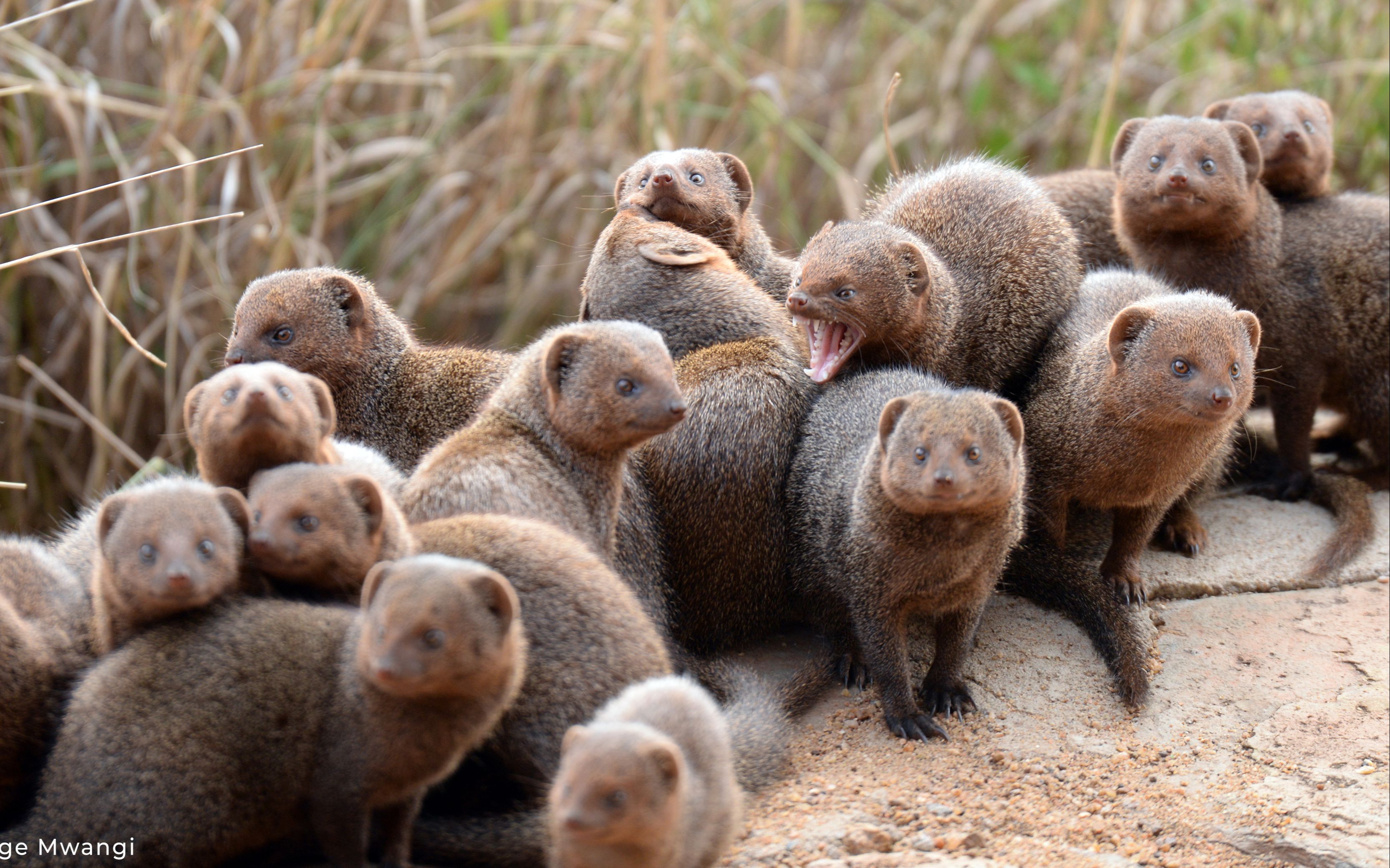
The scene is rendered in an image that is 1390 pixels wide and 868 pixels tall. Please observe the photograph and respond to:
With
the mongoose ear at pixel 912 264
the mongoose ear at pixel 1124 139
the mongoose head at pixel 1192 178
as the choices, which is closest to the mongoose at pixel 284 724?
the mongoose ear at pixel 912 264

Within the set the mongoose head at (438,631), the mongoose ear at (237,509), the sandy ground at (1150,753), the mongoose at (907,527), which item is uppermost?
the mongoose ear at (237,509)

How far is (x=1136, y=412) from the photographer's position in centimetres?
379

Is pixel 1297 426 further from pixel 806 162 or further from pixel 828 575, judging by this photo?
pixel 806 162

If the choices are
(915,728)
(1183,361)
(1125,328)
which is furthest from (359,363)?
(1183,361)

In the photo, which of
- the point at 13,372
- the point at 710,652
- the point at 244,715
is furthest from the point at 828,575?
the point at 13,372

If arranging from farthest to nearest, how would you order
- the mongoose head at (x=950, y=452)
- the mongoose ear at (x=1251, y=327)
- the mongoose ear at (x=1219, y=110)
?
the mongoose ear at (x=1219, y=110) < the mongoose ear at (x=1251, y=327) < the mongoose head at (x=950, y=452)

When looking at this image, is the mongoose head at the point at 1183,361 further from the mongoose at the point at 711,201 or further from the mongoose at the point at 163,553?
the mongoose at the point at 163,553

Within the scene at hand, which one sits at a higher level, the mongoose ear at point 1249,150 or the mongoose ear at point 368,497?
the mongoose ear at point 1249,150

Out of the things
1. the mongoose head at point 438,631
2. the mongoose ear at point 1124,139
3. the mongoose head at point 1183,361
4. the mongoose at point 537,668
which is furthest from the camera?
the mongoose ear at point 1124,139

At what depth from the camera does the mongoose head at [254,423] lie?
2.90 m

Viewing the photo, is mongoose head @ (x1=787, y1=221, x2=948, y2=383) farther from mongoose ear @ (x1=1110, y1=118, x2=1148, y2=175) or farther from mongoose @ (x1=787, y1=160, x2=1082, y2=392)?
mongoose ear @ (x1=1110, y1=118, x2=1148, y2=175)

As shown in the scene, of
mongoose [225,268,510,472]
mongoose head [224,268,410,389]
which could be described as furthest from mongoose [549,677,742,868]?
mongoose head [224,268,410,389]

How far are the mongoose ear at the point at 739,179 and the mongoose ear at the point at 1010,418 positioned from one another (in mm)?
1606

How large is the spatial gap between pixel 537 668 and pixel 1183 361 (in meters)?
2.09
